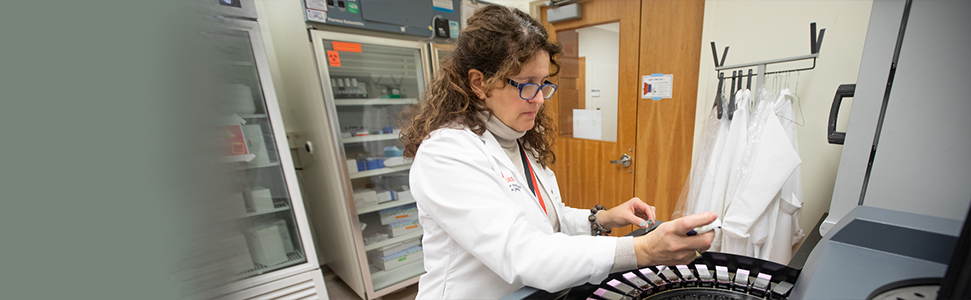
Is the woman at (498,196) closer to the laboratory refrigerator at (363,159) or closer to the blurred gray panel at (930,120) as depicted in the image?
the blurred gray panel at (930,120)

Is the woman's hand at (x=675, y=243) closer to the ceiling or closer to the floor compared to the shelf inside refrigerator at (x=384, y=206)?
closer to the ceiling

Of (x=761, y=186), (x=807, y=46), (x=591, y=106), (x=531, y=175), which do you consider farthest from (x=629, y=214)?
(x=591, y=106)

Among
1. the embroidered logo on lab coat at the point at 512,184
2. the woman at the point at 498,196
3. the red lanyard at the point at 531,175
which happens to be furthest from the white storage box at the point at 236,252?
the red lanyard at the point at 531,175

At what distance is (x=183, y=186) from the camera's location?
116 mm

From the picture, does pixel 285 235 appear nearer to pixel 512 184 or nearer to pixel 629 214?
pixel 512 184

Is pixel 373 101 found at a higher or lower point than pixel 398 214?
higher

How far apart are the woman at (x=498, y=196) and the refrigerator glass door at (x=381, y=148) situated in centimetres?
113

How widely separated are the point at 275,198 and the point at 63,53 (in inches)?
81.1

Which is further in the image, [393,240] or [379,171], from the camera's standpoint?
[393,240]

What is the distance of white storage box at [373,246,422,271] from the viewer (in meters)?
2.39

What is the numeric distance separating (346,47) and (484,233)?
147cm


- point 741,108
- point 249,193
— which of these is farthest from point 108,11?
point 741,108

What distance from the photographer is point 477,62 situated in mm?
964

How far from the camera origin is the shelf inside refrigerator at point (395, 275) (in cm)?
230
